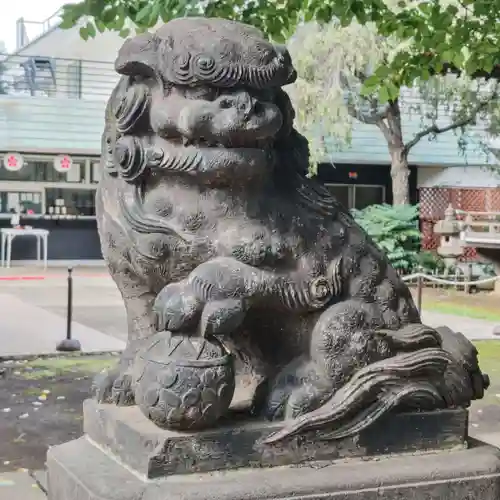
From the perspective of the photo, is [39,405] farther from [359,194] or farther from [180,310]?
[359,194]

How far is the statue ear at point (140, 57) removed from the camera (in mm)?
2137

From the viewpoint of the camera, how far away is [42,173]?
1878cm

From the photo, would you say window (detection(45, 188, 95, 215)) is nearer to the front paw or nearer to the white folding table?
the white folding table

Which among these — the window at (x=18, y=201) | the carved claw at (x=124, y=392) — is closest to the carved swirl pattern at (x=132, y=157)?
the carved claw at (x=124, y=392)

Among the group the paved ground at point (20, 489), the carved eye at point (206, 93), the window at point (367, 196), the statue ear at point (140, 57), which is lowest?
the paved ground at point (20, 489)

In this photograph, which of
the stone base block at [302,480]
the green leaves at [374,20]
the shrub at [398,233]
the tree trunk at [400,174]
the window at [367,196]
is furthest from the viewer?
the window at [367,196]

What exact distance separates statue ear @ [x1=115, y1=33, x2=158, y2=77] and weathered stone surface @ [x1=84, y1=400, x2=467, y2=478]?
0.83 meters

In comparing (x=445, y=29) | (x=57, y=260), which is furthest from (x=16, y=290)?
(x=445, y=29)

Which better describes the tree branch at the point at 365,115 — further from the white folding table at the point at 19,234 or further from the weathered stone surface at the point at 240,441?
the weathered stone surface at the point at 240,441

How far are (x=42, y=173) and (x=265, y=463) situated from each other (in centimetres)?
1745

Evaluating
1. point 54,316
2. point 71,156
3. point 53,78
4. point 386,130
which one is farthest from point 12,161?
point 54,316

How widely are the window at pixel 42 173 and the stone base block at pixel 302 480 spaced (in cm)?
1704

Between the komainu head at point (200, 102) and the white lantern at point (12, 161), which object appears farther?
the white lantern at point (12, 161)

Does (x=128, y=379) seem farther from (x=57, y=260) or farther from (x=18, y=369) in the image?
(x=57, y=260)
